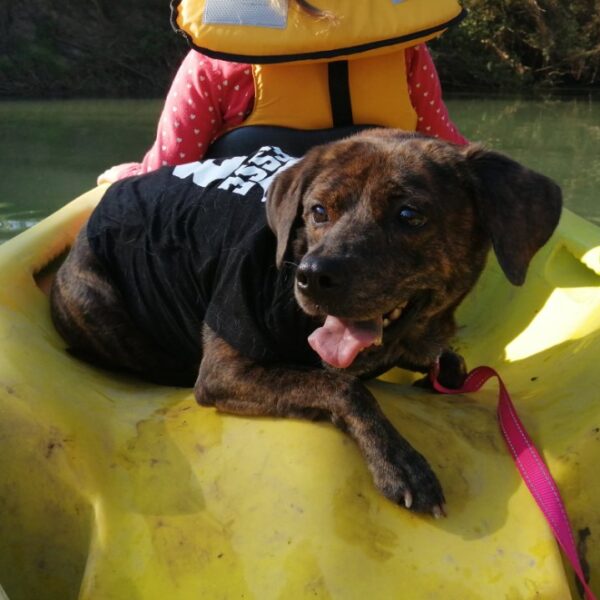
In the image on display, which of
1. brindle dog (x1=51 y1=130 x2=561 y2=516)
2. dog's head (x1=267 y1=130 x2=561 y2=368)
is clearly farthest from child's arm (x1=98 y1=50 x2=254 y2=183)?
dog's head (x1=267 y1=130 x2=561 y2=368)

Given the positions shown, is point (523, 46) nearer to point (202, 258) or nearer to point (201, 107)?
point (201, 107)

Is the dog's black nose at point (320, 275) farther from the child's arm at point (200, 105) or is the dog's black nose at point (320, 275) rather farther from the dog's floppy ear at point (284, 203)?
the child's arm at point (200, 105)

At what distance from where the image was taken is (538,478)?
218 centimetres

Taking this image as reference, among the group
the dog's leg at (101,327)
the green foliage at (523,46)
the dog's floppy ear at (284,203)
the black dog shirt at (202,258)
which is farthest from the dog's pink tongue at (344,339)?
the green foliage at (523,46)

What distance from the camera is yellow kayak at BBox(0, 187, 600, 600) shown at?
193cm

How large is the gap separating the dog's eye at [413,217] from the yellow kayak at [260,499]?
1.86 ft

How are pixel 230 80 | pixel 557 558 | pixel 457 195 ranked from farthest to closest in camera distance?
pixel 230 80 < pixel 457 195 < pixel 557 558

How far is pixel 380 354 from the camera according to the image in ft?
8.29

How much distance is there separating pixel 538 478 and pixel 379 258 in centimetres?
74

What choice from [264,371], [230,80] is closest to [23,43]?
[230,80]

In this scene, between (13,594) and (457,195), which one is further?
(457,195)

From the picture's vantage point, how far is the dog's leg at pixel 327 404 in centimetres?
208

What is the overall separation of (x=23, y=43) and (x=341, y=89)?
74.6 ft

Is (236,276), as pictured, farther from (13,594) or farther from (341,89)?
(341,89)
